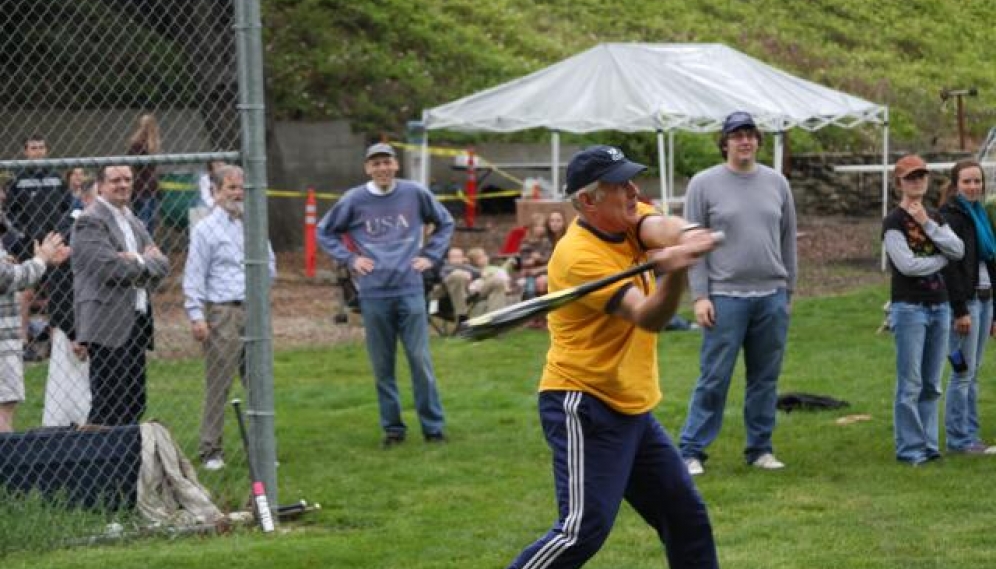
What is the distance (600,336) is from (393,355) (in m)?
5.50

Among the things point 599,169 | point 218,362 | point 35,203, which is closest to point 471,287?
point 35,203

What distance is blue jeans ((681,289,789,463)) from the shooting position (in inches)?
385

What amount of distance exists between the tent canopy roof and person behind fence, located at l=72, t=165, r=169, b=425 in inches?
450

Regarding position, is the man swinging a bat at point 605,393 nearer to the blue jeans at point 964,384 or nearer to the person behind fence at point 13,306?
the person behind fence at point 13,306

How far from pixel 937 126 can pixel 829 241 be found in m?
4.14

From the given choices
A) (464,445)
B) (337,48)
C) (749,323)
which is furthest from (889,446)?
(337,48)

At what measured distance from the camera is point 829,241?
971 inches

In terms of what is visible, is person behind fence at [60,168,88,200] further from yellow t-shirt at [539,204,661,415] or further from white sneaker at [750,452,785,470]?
yellow t-shirt at [539,204,661,415]

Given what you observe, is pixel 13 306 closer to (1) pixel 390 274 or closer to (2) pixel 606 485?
(1) pixel 390 274

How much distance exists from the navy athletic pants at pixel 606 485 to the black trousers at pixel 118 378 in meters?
4.33

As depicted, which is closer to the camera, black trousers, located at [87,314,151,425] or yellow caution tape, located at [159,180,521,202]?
black trousers, located at [87,314,151,425]

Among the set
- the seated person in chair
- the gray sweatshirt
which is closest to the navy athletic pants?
the gray sweatshirt

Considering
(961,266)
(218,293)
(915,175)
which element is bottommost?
(218,293)

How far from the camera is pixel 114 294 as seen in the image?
32.8 feet
